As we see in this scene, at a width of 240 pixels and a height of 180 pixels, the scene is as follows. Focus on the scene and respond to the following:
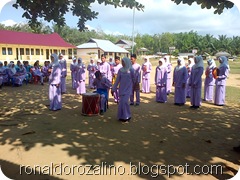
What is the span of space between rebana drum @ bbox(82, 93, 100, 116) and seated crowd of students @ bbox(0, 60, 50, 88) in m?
7.42

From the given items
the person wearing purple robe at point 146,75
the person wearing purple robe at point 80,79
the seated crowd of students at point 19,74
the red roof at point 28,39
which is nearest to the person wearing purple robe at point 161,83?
the person wearing purple robe at point 146,75

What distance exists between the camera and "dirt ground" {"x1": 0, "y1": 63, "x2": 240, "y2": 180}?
3719 mm

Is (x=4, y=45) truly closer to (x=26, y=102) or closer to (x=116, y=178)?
(x=26, y=102)

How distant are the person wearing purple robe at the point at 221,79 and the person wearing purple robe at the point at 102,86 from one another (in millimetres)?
4166

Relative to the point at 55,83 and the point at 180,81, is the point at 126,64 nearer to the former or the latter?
the point at 55,83

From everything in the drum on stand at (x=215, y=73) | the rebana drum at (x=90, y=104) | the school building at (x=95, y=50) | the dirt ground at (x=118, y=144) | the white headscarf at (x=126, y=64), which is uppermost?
the school building at (x=95, y=50)

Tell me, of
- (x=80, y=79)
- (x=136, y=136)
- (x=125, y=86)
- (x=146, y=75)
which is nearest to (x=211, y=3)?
(x=125, y=86)

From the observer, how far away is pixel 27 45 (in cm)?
3191

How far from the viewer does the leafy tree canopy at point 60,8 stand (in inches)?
262

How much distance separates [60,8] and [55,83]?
225cm

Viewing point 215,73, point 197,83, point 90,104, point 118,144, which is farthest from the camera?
point 215,73

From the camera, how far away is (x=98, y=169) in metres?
3.74

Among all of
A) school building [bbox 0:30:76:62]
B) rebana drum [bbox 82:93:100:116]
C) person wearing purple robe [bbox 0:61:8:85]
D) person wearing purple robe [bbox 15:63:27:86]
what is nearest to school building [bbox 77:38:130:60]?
school building [bbox 0:30:76:62]

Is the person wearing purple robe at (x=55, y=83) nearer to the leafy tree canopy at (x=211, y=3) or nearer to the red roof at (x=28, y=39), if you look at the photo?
the leafy tree canopy at (x=211, y=3)
